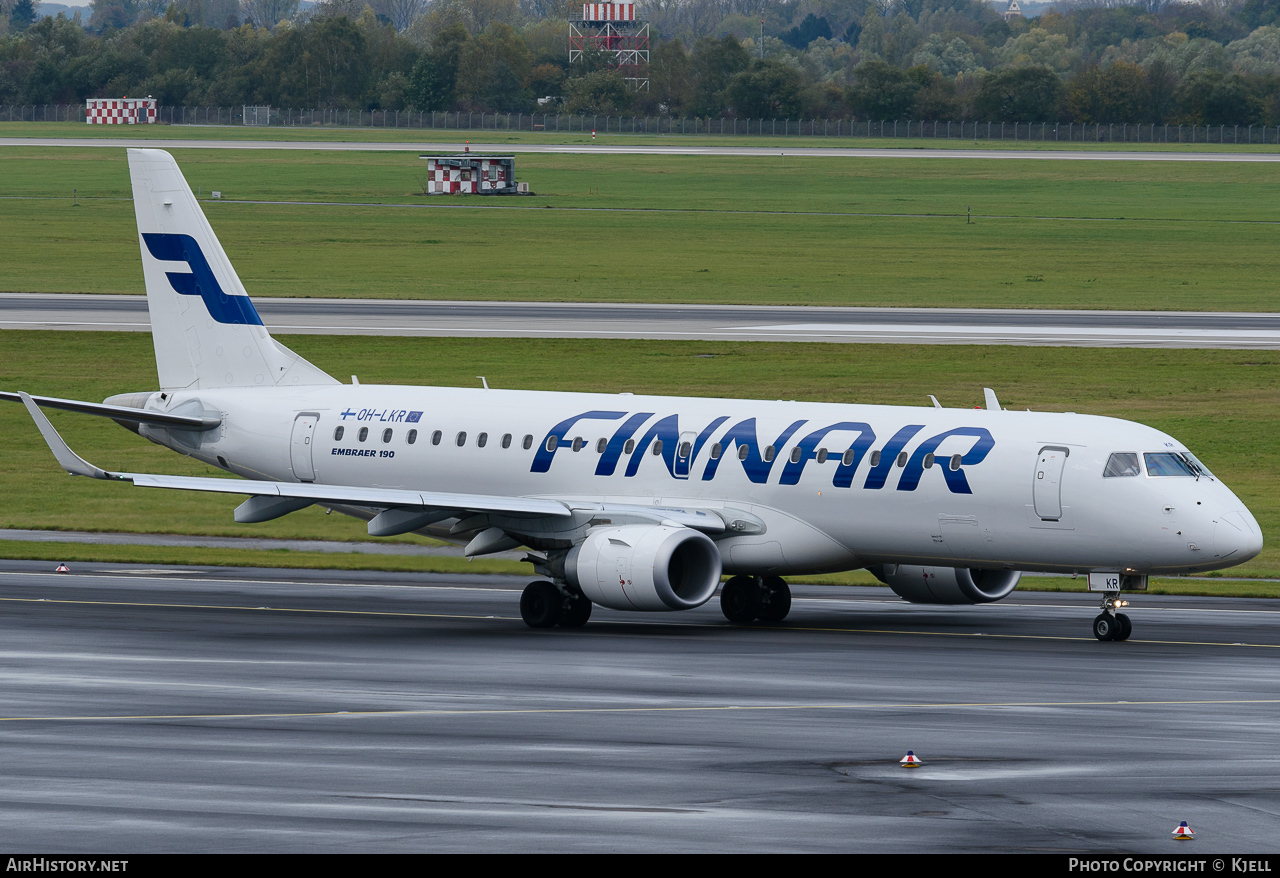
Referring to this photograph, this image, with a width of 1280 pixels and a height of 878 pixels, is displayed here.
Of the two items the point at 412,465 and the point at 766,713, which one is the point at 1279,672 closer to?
the point at 766,713

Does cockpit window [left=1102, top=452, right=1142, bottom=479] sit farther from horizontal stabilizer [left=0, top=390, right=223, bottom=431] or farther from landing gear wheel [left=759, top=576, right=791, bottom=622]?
horizontal stabilizer [left=0, top=390, right=223, bottom=431]

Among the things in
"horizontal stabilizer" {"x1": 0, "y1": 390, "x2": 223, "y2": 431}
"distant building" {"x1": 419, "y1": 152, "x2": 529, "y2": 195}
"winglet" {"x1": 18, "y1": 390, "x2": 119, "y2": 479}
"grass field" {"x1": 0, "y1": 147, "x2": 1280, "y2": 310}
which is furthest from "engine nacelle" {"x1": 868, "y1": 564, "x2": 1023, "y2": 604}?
"distant building" {"x1": 419, "y1": 152, "x2": 529, "y2": 195}

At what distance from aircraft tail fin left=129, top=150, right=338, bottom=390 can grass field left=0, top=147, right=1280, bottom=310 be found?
55.5 metres

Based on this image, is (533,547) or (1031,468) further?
(533,547)

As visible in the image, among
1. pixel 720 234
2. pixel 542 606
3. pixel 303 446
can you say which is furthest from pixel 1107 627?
pixel 720 234

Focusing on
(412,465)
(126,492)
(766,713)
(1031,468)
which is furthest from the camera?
(126,492)

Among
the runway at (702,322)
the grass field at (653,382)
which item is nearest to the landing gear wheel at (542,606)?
the grass field at (653,382)

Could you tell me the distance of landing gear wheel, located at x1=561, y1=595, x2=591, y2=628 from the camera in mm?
36281

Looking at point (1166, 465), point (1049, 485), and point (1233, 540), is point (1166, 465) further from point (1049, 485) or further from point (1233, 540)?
point (1049, 485)

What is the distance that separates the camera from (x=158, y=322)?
43969 mm

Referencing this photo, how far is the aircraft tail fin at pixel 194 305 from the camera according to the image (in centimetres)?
4306

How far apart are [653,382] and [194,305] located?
2825 centimetres

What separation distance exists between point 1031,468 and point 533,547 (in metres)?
9.54

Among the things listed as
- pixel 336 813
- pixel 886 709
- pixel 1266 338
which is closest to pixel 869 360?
pixel 1266 338
